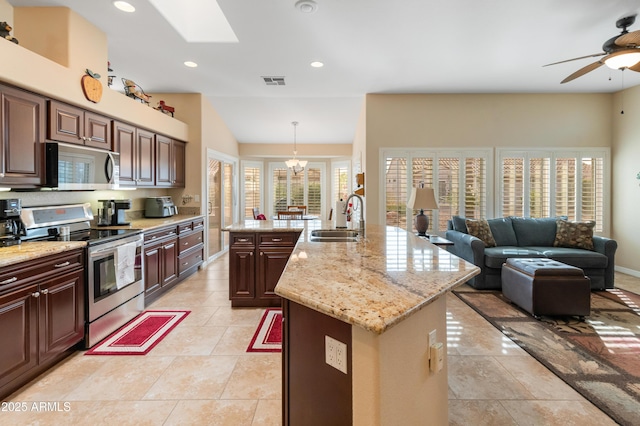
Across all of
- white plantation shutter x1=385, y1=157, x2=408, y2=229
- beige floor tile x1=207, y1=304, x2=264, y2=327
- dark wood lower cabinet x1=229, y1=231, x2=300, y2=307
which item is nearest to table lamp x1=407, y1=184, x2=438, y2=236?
white plantation shutter x1=385, y1=157, x2=408, y2=229

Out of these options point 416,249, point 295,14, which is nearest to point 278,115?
point 295,14

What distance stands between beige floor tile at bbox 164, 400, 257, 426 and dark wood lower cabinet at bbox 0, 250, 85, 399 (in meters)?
1.13

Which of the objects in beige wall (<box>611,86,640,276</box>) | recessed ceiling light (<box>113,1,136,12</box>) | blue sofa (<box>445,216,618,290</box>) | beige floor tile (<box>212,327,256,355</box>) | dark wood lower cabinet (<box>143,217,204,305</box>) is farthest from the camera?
beige wall (<box>611,86,640,276</box>)

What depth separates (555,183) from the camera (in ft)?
17.5

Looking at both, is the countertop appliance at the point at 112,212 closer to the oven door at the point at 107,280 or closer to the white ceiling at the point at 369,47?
the oven door at the point at 107,280

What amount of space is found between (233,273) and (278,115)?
4077 millimetres

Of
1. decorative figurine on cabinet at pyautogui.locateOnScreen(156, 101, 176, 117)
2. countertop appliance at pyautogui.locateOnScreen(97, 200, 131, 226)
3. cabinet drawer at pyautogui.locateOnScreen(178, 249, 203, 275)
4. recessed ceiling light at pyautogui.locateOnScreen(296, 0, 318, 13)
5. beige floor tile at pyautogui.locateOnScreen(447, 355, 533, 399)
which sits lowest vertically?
beige floor tile at pyautogui.locateOnScreen(447, 355, 533, 399)

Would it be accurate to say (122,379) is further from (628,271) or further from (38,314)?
(628,271)

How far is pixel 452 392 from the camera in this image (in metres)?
2.10

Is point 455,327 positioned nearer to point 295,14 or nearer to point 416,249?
point 416,249

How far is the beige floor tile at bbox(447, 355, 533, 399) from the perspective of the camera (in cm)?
206

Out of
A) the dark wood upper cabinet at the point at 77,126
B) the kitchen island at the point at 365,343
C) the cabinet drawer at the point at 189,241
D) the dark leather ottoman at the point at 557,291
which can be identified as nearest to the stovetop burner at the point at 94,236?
the dark wood upper cabinet at the point at 77,126

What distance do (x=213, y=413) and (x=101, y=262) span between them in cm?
176

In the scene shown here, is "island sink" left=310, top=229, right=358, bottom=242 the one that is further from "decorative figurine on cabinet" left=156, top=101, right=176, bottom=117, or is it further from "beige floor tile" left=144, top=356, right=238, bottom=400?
"decorative figurine on cabinet" left=156, top=101, right=176, bottom=117
